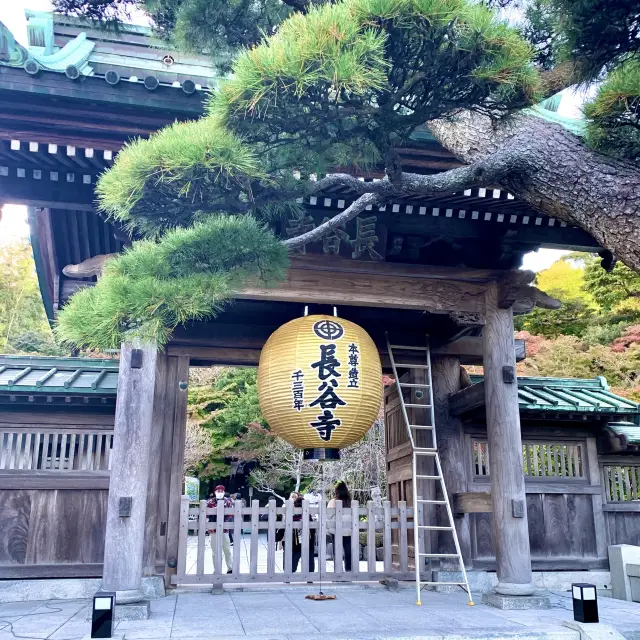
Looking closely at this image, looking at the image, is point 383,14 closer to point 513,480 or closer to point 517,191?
point 517,191

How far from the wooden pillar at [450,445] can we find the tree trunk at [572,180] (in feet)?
15.9

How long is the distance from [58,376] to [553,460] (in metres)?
7.03

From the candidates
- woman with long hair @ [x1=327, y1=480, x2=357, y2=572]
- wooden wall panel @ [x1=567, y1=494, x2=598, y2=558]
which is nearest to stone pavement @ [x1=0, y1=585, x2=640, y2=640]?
woman with long hair @ [x1=327, y1=480, x2=357, y2=572]

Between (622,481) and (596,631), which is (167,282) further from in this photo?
(622,481)

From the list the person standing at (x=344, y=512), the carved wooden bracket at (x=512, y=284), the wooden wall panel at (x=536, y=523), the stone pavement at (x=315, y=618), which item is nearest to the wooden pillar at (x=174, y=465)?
the stone pavement at (x=315, y=618)

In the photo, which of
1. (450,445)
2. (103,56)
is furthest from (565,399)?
(103,56)

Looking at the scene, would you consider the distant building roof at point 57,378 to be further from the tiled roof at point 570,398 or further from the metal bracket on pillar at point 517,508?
the tiled roof at point 570,398

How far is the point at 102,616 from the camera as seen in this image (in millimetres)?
4555

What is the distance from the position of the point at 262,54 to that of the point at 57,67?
9.96 ft

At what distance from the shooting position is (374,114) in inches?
152

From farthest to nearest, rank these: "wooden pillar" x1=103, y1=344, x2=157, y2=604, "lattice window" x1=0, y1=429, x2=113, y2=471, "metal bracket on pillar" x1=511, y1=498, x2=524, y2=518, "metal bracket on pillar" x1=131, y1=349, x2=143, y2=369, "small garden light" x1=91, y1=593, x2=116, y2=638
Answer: "lattice window" x1=0, y1=429, x2=113, y2=471 < "metal bracket on pillar" x1=511, y1=498, x2=524, y2=518 < "metal bracket on pillar" x1=131, y1=349, x2=143, y2=369 < "wooden pillar" x1=103, y1=344, x2=157, y2=604 < "small garden light" x1=91, y1=593, x2=116, y2=638

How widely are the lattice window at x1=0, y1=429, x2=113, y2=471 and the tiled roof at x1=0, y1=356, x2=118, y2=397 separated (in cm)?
63

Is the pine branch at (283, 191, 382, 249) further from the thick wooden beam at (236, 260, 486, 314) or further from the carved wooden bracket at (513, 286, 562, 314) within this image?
the carved wooden bracket at (513, 286, 562, 314)

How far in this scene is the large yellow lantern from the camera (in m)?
5.90
